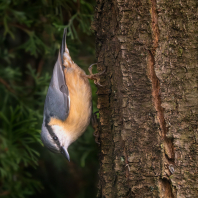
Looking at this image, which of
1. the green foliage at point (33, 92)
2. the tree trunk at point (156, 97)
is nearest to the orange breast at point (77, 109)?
the green foliage at point (33, 92)

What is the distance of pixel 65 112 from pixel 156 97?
1.02 meters

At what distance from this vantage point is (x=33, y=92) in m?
2.53

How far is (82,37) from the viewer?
274 cm

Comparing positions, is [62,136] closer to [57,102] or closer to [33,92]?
[57,102]

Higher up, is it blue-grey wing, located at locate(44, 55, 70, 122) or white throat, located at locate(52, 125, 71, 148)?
blue-grey wing, located at locate(44, 55, 70, 122)

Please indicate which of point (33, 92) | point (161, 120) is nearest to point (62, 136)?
point (33, 92)

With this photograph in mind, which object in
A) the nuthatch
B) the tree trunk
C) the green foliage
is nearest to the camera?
the tree trunk

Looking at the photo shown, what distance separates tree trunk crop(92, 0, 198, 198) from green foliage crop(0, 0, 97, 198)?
39.2 inches

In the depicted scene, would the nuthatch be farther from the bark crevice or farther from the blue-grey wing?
the bark crevice

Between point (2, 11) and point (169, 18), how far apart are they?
186 centimetres

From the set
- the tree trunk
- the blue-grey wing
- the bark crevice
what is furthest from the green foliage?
the bark crevice

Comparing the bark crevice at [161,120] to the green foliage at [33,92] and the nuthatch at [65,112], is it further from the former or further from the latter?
the green foliage at [33,92]

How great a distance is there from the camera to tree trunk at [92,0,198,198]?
119cm

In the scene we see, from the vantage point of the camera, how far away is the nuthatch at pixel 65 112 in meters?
2.01
